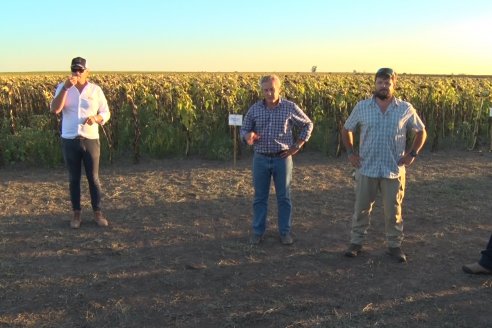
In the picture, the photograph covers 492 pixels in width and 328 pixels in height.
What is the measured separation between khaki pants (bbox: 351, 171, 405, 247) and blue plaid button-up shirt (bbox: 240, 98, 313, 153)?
0.81 meters

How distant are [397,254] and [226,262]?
1.73m

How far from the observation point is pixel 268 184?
5664mm

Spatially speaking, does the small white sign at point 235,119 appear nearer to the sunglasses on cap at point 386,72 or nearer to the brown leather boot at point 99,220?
the brown leather boot at point 99,220

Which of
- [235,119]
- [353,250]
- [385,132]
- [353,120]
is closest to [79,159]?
[353,120]

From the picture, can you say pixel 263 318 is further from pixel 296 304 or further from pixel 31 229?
pixel 31 229

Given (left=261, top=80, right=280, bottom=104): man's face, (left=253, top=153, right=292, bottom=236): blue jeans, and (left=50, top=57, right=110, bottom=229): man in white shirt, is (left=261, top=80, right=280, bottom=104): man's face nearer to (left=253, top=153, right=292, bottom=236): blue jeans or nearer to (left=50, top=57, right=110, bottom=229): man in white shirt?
(left=253, top=153, right=292, bottom=236): blue jeans

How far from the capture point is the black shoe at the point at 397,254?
516 cm

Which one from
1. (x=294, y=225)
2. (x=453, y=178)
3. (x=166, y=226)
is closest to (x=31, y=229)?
(x=166, y=226)

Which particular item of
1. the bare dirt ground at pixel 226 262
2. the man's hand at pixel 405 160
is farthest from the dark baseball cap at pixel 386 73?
the bare dirt ground at pixel 226 262

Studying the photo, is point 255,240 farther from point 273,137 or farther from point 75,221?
point 75,221

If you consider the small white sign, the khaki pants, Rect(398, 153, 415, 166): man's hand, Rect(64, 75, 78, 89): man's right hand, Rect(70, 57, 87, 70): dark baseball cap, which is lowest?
the khaki pants

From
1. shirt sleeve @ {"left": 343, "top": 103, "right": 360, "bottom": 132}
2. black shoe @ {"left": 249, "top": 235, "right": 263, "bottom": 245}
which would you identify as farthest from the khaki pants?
black shoe @ {"left": 249, "top": 235, "right": 263, "bottom": 245}

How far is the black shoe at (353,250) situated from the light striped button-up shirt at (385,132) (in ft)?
2.62

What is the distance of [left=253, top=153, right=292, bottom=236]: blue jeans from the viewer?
5523 mm
